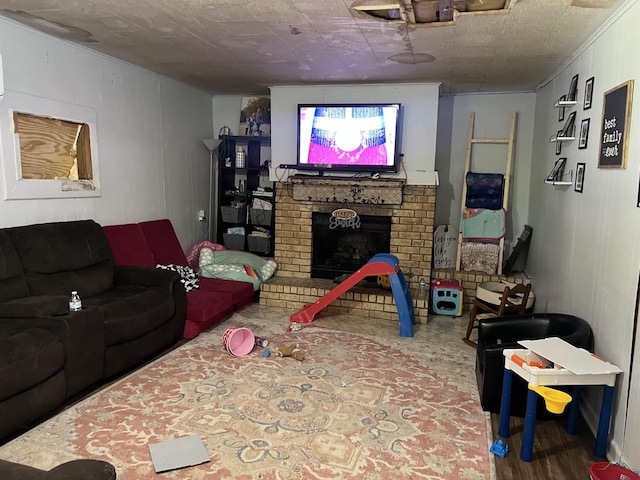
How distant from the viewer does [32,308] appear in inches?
110

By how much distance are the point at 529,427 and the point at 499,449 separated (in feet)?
0.70

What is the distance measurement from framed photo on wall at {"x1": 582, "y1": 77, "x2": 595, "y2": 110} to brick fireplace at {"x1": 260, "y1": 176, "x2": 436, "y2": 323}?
1.83 metres

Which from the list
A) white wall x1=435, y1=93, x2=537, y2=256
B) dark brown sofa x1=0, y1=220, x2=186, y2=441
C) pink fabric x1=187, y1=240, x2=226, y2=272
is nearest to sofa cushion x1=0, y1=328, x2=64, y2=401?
dark brown sofa x1=0, y1=220, x2=186, y2=441

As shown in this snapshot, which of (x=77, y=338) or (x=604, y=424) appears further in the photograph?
(x=77, y=338)

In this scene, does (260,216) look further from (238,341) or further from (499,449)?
(499,449)

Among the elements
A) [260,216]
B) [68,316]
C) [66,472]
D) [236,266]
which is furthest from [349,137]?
[66,472]

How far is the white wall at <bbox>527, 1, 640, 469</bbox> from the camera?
88.7 inches

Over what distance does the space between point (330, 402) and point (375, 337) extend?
1287mm

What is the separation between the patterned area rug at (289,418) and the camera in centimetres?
227

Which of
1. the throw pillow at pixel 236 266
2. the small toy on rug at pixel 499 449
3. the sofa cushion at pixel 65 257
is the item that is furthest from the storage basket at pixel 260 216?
the small toy on rug at pixel 499 449

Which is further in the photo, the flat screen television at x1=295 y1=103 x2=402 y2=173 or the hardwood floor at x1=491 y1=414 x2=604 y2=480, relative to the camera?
the flat screen television at x1=295 y1=103 x2=402 y2=173

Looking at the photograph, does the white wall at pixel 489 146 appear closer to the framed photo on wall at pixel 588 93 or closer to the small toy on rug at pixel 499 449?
the framed photo on wall at pixel 588 93

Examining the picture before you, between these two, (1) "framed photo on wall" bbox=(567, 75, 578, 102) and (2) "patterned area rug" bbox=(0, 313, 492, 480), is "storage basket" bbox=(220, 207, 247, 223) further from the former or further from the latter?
(1) "framed photo on wall" bbox=(567, 75, 578, 102)

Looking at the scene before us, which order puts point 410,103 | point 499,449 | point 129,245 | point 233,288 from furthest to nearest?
point 410,103 → point 233,288 → point 129,245 → point 499,449
